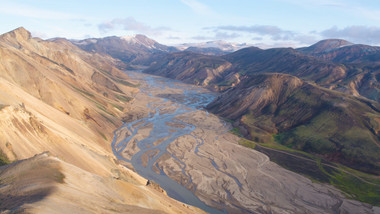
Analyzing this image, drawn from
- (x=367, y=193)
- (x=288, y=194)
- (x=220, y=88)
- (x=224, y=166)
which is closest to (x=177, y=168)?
(x=224, y=166)

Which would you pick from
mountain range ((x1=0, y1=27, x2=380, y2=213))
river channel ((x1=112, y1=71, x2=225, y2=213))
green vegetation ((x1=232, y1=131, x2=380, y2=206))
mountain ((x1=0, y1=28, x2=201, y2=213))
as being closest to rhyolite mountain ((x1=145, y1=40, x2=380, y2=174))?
mountain range ((x1=0, y1=27, x2=380, y2=213))

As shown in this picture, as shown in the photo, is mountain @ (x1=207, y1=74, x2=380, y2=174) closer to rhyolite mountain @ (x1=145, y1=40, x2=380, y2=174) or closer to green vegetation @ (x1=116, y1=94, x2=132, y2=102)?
rhyolite mountain @ (x1=145, y1=40, x2=380, y2=174)

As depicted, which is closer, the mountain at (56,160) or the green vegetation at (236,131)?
the mountain at (56,160)

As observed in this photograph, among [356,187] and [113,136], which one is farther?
[113,136]

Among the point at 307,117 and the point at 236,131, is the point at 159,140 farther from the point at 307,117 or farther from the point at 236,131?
the point at 307,117

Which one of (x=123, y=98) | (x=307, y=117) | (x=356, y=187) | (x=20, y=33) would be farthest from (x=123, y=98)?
(x=356, y=187)

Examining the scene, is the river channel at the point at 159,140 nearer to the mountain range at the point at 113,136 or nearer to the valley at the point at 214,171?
the valley at the point at 214,171

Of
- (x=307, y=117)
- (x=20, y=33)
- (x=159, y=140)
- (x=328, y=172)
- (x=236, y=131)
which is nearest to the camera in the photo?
(x=328, y=172)

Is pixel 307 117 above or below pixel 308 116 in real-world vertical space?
below

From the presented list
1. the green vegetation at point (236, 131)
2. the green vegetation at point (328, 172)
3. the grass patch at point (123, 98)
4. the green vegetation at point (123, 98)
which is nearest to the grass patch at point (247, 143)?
the green vegetation at point (328, 172)

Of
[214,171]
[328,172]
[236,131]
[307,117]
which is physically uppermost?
[307,117]
